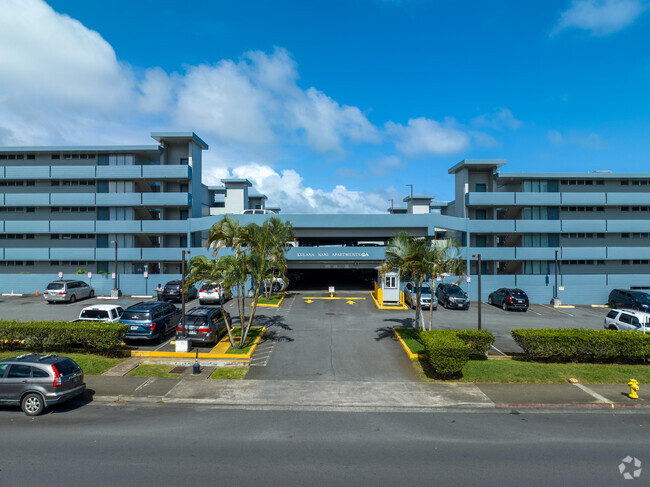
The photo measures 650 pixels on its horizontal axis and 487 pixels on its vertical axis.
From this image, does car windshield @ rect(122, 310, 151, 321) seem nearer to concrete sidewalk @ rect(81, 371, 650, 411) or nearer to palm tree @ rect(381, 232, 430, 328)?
concrete sidewalk @ rect(81, 371, 650, 411)

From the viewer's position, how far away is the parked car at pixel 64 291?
3203 cm

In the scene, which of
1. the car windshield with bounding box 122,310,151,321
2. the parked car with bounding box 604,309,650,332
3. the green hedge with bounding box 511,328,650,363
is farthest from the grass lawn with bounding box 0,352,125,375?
the parked car with bounding box 604,309,650,332

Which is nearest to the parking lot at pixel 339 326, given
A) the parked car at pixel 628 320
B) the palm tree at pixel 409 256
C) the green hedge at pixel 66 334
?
the green hedge at pixel 66 334

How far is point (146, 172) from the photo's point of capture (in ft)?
127

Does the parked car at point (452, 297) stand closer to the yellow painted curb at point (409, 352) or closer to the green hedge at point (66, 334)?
the yellow painted curb at point (409, 352)

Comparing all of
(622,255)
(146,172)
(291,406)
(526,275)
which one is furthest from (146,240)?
(622,255)

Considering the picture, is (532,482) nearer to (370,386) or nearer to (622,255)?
(370,386)

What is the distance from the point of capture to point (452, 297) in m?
31.1

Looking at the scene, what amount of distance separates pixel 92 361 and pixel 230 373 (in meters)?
6.23

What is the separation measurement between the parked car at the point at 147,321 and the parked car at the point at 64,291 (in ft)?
56.0

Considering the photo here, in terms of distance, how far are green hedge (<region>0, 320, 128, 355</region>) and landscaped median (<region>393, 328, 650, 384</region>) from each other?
13.7 m

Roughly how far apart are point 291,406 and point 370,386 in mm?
3372

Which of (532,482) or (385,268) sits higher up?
(385,268)

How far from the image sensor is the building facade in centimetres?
3794
